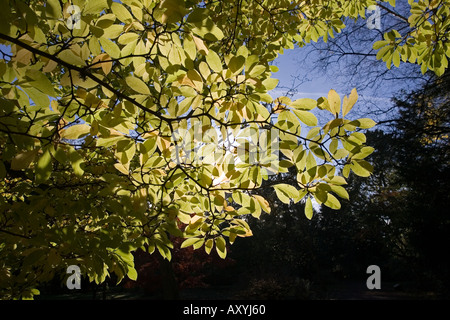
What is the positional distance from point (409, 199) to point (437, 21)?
11.7 meters

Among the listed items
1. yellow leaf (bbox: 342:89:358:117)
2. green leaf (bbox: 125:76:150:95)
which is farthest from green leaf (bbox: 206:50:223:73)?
yellow leaf (bbox: 342:89:358:117)

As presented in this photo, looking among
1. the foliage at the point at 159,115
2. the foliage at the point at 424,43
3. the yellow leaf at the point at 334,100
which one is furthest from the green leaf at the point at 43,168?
the foliage at the point at 424,43

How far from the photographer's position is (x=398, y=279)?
16.1 m

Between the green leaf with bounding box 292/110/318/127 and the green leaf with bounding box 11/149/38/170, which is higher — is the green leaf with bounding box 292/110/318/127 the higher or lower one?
the higher one

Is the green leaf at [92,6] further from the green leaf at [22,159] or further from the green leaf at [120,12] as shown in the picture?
the green leaf at [22,159]

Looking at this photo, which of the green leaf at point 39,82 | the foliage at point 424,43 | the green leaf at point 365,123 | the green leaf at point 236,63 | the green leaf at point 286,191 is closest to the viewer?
the green leaf at point 39,82

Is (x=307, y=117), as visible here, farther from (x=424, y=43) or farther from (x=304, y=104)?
(x=424, y=43)

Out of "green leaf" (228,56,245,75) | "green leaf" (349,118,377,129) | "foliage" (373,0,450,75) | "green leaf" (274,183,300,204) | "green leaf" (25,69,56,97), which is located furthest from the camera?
"foliage" (373,0,450,75)

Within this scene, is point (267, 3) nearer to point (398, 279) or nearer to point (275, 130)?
point (275, 130)

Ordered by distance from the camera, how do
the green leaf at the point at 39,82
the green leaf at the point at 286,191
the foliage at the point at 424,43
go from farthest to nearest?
the foliage at the point at 424,43 < the green leaf at the point at 286,191 < the green leaf at the point at 39,82

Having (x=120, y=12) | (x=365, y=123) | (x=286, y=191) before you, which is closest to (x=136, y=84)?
(x=120, y=12)

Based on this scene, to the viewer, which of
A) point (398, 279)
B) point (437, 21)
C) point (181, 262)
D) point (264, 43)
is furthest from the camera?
point (398, 279)

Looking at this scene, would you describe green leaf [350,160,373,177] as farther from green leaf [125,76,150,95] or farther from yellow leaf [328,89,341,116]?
green leaf [125,76,150,95]
